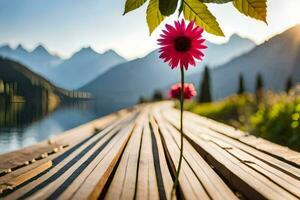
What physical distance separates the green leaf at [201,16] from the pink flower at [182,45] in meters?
0.44

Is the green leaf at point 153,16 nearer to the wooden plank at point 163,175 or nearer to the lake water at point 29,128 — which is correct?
the wooden plank at point 163,175

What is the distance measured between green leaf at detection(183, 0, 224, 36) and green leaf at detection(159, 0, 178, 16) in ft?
0.29

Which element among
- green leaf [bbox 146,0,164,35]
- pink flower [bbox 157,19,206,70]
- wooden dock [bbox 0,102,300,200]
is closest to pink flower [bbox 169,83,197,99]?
wooden dock [bbox 0,102,300,200]

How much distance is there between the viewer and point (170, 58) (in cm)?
212

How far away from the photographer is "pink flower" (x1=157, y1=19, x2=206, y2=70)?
2106 mm

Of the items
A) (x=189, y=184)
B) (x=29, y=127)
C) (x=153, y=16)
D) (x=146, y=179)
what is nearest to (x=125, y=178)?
(x=146, y=179)

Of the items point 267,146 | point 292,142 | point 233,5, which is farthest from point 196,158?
point 292,142

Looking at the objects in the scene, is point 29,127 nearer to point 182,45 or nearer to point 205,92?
point 205,92

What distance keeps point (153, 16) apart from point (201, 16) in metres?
0.19

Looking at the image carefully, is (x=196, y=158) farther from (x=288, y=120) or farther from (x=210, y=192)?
(x=288, y=120)

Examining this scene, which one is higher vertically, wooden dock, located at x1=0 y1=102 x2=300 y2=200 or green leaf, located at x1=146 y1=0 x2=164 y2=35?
green leaf, located at x1=146 y1=0 x2=164 y2=35

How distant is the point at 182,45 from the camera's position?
6.97ft

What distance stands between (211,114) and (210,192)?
17.3 m

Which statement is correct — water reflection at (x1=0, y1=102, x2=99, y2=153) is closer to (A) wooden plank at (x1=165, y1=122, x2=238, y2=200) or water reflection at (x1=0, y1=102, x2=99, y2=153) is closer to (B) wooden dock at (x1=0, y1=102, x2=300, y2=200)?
(B) wooden dock at (x1=0, y1=102, x2=300, y2=200)
